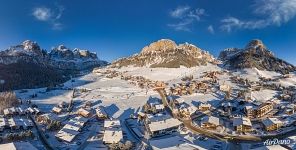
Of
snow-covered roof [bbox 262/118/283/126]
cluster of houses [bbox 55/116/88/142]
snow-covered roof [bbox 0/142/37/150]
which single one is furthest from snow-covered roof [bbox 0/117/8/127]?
snow-covered roof [bbox 262/118/283/126]

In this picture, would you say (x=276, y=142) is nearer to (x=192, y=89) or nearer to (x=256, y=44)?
(x=192, y=89)

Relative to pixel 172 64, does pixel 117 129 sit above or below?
below

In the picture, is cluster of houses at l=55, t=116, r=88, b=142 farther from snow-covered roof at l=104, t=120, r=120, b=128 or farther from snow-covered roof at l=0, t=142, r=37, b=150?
snow-covered roof at l=0, t=142, r=37, b=150

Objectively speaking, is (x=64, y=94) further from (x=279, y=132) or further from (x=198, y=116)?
(x=279, y=132)

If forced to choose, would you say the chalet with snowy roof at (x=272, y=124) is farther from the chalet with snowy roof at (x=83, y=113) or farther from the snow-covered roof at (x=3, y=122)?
the snow-covered roof at (x=3, y=122)

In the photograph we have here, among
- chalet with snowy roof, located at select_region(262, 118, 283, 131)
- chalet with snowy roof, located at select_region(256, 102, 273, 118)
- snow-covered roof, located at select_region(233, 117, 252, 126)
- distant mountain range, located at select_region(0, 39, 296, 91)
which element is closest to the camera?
chalet with snowy roof, located at select_region(262, 118, 283, 131)

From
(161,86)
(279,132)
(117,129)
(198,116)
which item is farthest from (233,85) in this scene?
(117,129)
